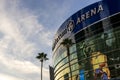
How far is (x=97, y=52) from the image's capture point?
7969 centimetres

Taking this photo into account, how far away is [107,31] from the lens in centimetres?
7869

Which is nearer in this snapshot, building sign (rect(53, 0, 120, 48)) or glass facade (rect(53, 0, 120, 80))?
glass facade (rect(53, 0, 120, 80))

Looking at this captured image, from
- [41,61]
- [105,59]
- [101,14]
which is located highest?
[101,14]

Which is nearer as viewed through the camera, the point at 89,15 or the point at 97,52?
the point at 97,52

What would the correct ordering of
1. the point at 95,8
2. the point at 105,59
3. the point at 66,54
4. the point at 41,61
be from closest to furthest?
the point at 105,59 < the point at 95,8 < the point at 66,54 < the point at 41,61

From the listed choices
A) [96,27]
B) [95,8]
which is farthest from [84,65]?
[95,8]

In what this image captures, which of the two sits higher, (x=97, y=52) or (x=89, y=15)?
(x=89, y=15)

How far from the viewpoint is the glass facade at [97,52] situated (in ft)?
248

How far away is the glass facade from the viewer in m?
75.7

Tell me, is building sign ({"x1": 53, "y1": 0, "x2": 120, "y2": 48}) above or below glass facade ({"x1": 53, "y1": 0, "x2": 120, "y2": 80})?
above

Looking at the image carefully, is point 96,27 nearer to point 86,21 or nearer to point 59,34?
point 86,21

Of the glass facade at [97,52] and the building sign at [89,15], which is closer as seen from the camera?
the glass facade at [97,52]

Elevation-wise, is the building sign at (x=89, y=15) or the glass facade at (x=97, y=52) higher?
the building sign at (x=89, y=15)

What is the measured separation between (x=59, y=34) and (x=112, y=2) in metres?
27.6
